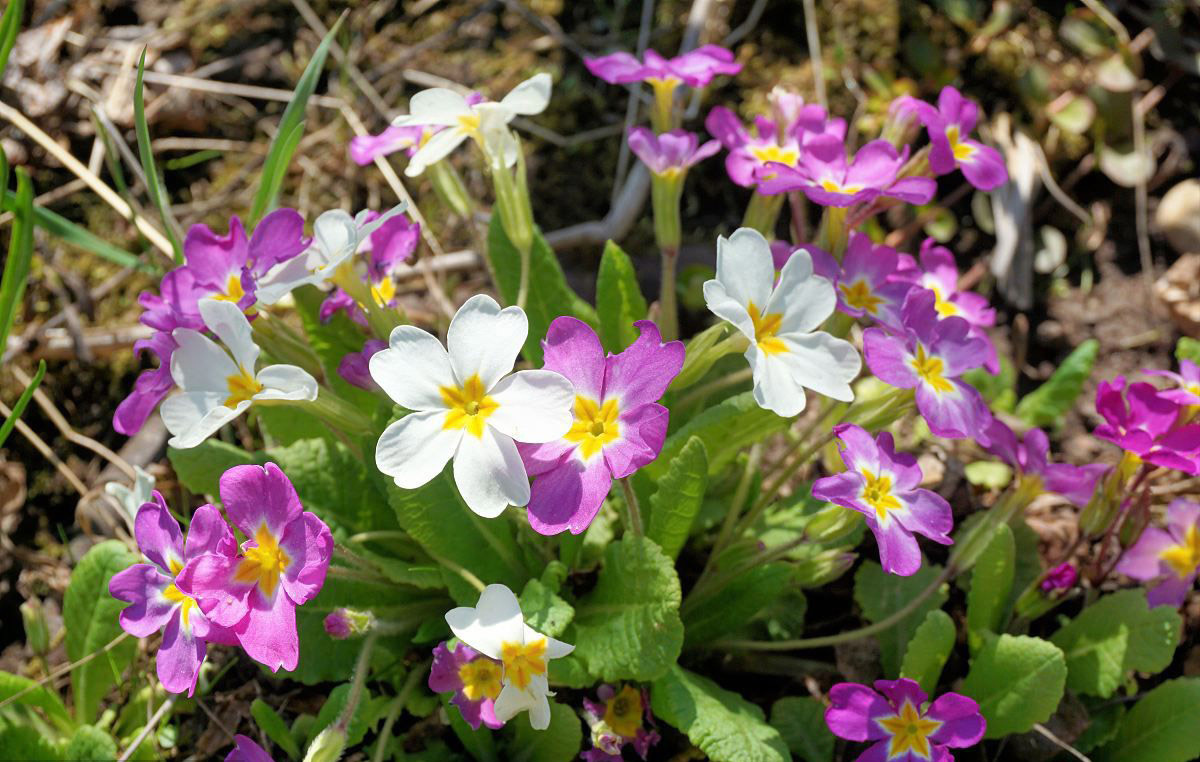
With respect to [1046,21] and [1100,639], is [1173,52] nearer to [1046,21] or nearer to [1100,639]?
[1046,21]

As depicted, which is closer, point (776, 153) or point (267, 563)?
point (267, 563)

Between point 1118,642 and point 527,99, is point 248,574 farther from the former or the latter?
point 1118,642

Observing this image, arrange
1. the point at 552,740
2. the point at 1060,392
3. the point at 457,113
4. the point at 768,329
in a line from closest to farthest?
the point at 768,329
the point at 552,740
the point at 457,113
the point at 1060,392

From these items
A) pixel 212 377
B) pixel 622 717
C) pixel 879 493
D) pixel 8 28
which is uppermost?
pixel 8 28

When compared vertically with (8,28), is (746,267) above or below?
below

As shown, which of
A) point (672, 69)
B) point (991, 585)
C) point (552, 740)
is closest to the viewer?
point (552, 740)

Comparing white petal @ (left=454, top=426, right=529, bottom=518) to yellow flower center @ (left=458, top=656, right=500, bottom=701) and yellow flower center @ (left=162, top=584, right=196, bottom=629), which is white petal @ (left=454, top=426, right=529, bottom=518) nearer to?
yellow flower center @ (left=458, top=656, right=500, bottom=701)

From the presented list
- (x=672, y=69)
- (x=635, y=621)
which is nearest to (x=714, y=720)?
(x=635, y=621)

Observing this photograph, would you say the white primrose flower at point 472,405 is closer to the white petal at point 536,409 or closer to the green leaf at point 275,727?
the white petal at point 536,409
